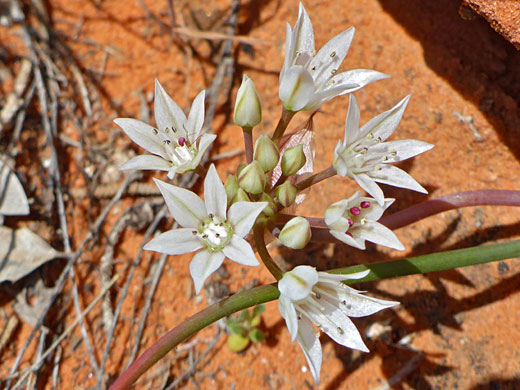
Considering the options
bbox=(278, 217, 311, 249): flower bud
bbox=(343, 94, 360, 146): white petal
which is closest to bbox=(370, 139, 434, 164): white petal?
bbox=(343, 94, 360, 146): white petal

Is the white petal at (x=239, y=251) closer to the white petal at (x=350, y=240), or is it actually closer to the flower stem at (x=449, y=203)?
the white petal at (x=350, y=240)

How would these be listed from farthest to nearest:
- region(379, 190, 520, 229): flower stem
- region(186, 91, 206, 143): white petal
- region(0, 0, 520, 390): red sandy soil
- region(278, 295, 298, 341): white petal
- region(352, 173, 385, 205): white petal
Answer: region(0, 0, 520, 390): red sandy soil, region(379, 190, 520, 229): flower stem, region(186, 91, 206, 143): white petal, region(352, 173, 385, 205): white petal, region(278, 295, 298, 341): white petal

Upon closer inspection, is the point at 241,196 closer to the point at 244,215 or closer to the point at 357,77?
the point at 244,215

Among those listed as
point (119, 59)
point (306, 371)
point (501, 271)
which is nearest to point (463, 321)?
point (501, 271)

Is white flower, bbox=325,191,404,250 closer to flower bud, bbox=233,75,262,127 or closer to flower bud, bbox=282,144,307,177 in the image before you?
flower bud, bbox=282,144,307,177

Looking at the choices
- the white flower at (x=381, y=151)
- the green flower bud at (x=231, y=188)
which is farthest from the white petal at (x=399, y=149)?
the green flower bud at (x=231, y=188)

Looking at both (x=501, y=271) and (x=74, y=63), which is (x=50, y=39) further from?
(x=501, y=271)
